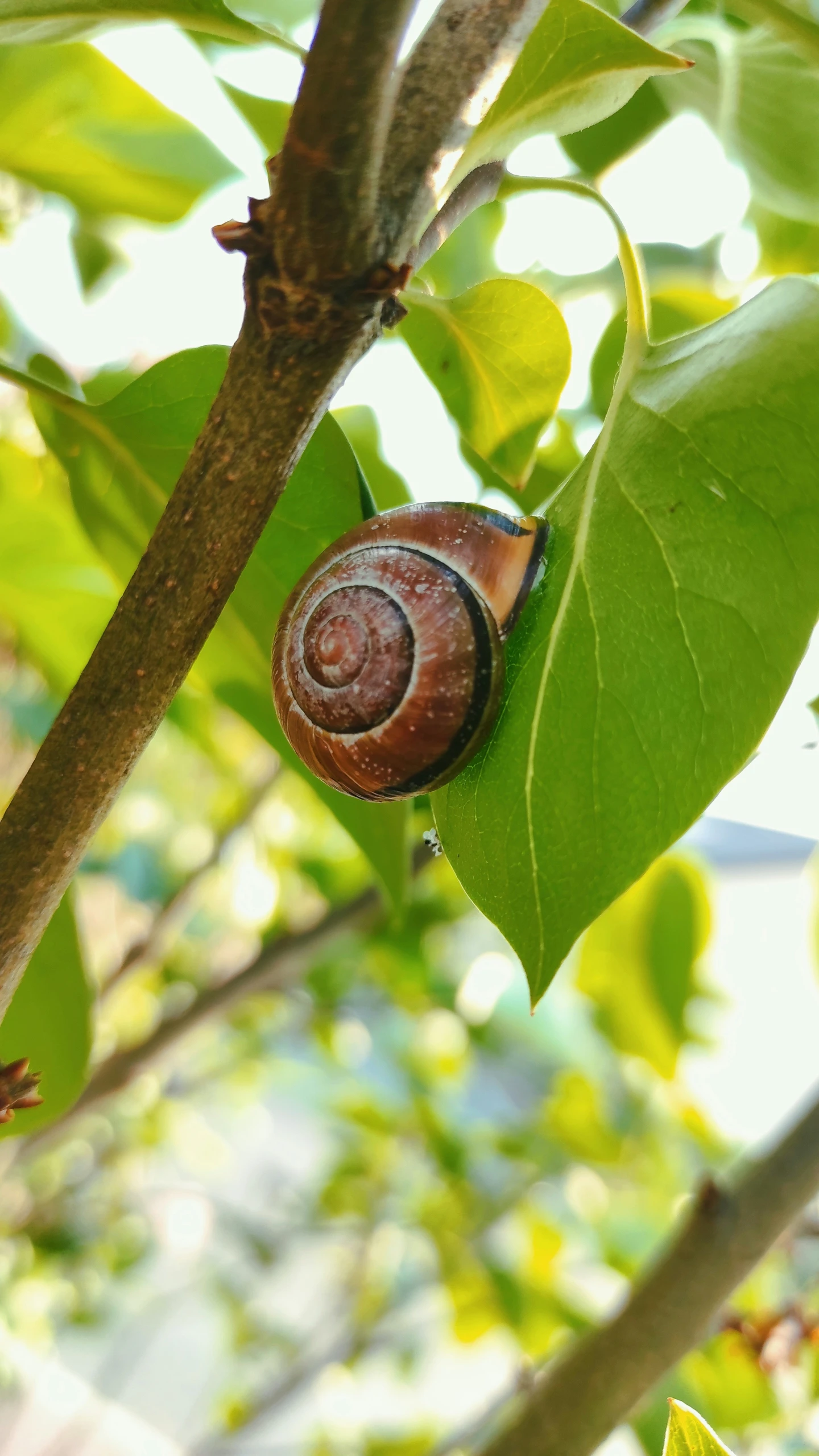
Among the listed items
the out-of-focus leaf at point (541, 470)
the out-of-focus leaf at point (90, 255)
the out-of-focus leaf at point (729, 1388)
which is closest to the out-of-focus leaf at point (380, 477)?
the out-of-focus leaf at point (541, 470)

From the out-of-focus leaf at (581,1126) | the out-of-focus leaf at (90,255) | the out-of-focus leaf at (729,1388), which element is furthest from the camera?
the out-of-focus leaf at (581,1126)

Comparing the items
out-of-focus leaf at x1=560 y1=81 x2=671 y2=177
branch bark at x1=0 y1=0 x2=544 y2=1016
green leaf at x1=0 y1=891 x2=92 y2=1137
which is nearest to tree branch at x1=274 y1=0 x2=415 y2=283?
branch bark at x1=0 y1=0 x2=544 y2=1016

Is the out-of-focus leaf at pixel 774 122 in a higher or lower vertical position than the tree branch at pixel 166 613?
higher

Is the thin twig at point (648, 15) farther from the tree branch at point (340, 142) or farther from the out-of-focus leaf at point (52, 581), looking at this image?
the out-of-focus leaf at point (52, 581)

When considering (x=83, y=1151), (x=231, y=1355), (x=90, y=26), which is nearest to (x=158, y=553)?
(x=90, y=26)

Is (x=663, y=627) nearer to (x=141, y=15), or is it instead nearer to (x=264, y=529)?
(x=264, y=529)

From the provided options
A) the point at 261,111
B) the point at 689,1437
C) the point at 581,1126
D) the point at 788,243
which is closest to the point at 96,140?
the point at 261,111

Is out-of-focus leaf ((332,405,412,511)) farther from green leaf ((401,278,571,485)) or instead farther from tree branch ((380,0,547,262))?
tree branch ((380,0,547,262))
